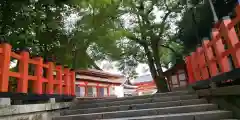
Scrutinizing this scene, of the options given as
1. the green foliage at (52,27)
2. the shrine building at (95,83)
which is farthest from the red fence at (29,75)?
the shrine building at (95,83)

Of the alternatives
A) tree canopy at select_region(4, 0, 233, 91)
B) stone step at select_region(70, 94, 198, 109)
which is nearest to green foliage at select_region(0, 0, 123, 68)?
tree canopy at select_region(4, 0, 233, 91)

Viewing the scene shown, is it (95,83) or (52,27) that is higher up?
(52,27)

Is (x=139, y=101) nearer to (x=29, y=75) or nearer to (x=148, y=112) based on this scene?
(x=148, y=112)

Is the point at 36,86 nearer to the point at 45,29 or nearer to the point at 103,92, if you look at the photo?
the point at 45,29

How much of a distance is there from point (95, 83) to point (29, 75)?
44.7 ft

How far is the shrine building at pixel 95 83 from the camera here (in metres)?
16.1

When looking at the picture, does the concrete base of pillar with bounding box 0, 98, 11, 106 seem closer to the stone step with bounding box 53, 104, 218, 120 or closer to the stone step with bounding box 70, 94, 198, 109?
the stone step with bounding box 53, 104, 218, 120

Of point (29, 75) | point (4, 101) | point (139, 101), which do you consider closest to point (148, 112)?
point (139, 101)

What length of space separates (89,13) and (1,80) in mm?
6514

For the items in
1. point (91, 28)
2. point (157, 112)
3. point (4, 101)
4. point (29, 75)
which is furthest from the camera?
point (91, 28)

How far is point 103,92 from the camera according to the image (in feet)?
65.8

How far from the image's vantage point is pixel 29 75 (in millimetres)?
4945

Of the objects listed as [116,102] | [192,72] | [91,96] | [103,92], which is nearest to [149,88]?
[103,92]

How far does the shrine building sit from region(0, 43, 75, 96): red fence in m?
6.58
